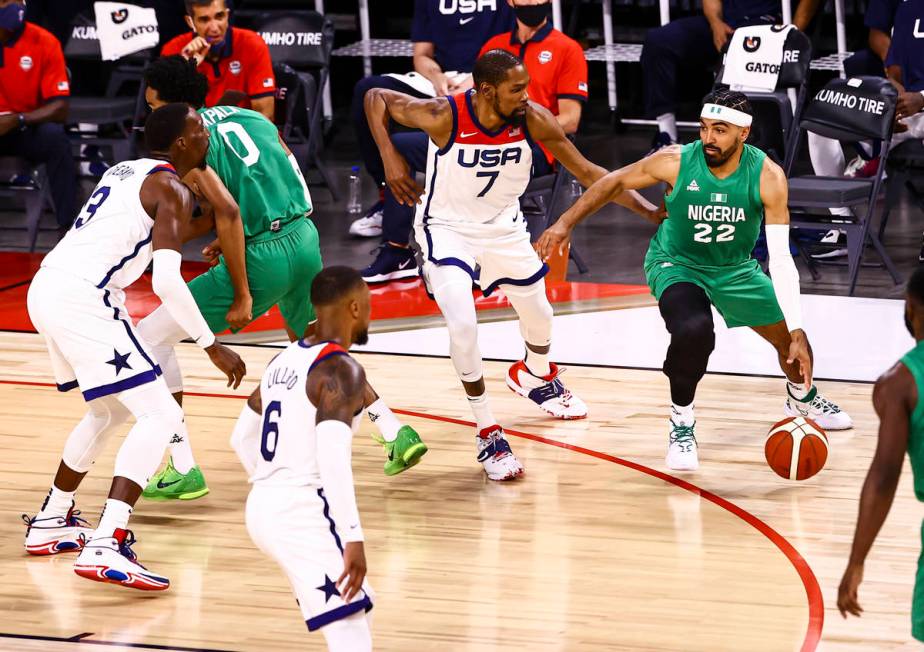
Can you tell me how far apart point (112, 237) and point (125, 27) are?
610 cm

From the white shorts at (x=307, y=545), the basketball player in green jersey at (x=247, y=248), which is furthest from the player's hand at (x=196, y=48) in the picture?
the white shorts at (x=307, y=545)

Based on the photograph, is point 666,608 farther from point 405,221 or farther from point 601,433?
point 405,221

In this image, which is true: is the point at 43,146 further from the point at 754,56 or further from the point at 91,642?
the point at 91,642

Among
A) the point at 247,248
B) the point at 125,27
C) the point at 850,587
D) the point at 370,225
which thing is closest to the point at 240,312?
the point at 247,248

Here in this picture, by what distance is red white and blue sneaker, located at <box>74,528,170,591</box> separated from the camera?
471cm

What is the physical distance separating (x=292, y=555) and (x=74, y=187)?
22.7 feet

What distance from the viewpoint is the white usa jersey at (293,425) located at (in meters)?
3.87

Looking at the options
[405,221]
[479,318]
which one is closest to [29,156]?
[405,221]

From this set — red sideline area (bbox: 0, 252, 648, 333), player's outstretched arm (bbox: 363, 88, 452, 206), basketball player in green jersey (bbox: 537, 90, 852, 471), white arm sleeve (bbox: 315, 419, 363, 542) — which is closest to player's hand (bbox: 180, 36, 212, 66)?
red sideline area (bbox: 0, 252, 648, 333)

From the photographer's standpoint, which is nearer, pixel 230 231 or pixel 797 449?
pixel 230 231

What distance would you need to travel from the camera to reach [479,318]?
28.1 ft

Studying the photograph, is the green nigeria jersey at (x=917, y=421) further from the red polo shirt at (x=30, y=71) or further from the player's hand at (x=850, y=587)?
the red polo shirt at (x=30, y=71)

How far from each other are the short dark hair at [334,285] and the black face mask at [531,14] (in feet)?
17.7

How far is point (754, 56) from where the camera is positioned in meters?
9.38
